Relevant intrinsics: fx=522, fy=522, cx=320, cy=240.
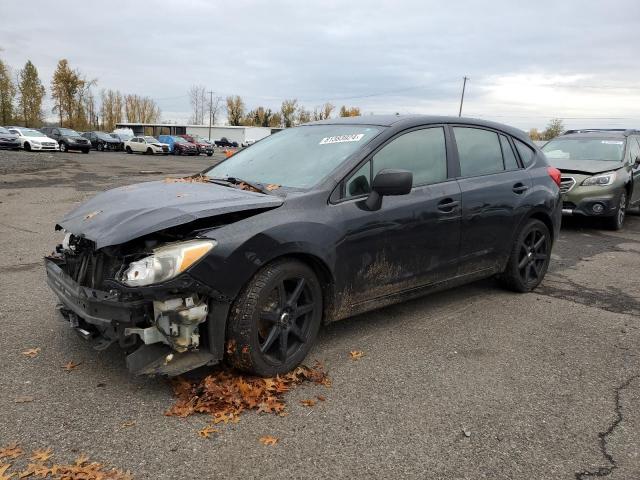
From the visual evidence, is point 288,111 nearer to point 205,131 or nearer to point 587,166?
point 205,131

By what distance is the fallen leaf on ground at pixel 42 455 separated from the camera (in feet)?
8.17

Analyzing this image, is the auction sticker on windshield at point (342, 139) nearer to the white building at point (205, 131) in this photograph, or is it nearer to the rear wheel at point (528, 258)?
the rear wheel at point (528, 258)

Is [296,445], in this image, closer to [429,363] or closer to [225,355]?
[225,355]

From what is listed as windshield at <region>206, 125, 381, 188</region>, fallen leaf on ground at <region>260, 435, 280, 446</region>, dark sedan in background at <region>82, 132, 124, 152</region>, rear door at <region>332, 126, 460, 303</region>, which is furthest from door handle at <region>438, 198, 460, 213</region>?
dark sedan in background at <region>82, 132, 124, 152</region>

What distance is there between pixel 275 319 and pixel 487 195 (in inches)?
96.1

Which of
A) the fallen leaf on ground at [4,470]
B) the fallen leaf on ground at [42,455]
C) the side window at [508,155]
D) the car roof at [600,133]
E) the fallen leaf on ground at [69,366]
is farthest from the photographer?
the car roof at [600,133]

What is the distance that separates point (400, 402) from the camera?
10.4 ft

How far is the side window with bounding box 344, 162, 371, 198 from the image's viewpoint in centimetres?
374

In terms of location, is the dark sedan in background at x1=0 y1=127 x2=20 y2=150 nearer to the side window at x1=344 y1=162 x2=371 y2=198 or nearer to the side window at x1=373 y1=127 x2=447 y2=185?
the side window at x1=373 y1=127 x2=447 y2=185

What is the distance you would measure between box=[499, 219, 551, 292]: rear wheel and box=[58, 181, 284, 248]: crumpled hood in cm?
285

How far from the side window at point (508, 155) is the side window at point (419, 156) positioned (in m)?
0.96

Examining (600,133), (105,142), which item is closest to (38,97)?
(105,142)

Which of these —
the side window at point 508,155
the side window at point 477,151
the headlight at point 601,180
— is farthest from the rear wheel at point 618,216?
the side window at point 477,151

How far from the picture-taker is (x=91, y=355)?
362cm
